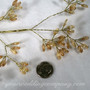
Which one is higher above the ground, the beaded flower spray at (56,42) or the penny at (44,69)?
the beaded flower spray at (56,42)

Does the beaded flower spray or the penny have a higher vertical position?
the beaded flower spray

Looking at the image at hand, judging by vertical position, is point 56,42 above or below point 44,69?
above

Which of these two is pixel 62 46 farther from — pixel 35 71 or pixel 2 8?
pixel 2 8

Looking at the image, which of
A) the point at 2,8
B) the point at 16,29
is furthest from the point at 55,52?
the point at 2,8
